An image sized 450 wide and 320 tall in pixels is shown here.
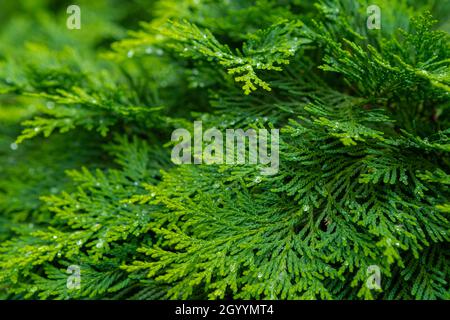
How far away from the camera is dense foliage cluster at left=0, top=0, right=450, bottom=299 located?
61.8 inches

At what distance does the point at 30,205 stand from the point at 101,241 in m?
0.61

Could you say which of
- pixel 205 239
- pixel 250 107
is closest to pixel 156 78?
pixel 250 107

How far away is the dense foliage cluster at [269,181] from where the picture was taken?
1.57 meters

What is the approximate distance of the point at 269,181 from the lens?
1.70 meters

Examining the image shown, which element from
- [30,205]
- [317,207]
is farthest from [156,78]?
[317,207]

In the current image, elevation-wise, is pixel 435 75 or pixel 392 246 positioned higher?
pixel 435 75

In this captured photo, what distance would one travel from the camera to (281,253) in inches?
62.9

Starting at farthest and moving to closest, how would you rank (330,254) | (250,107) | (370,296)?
(250,107), (330,254), (370,296)
